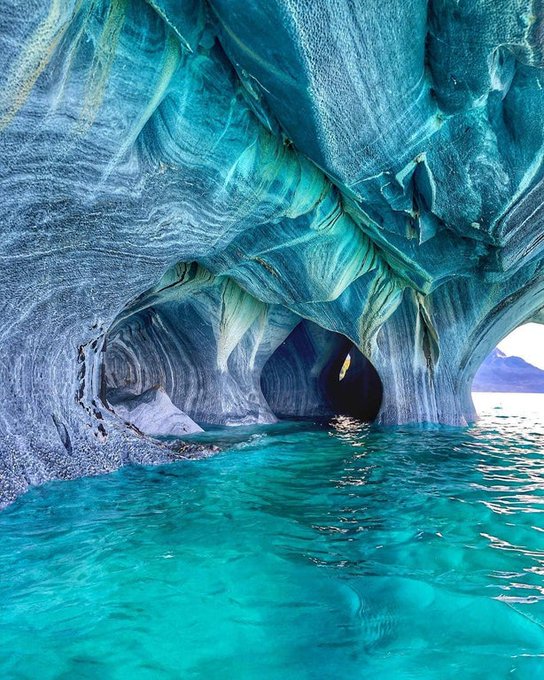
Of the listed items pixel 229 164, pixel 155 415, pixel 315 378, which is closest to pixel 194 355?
pixel 155 415

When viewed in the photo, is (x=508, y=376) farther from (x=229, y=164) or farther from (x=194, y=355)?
(x=229, y=164)

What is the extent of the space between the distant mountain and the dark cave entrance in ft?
160


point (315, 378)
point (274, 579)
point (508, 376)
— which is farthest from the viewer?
point (508, 376)

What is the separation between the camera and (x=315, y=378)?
1375 cm

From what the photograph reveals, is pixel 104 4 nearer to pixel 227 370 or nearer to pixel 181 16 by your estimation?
pixel 181 16

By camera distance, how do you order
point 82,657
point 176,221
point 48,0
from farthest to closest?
point 176,221, point 48,0, point 82,657

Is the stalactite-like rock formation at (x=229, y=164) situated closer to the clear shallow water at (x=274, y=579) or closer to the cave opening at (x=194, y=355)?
the cave opening at (x=194, y=355)

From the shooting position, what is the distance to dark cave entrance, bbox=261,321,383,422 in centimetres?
1328

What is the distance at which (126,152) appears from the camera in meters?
4.21

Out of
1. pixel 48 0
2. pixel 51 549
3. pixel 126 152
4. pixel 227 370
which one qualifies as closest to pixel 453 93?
pixel 126 152

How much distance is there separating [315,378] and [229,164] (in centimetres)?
939

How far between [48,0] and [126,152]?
1498mm

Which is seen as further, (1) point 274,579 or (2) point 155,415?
(2) point 155,415

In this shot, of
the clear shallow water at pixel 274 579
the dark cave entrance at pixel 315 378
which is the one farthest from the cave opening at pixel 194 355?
the clear shallow water at pixel 274 579
